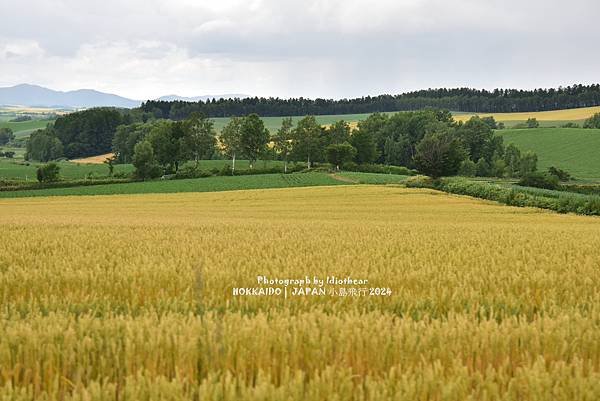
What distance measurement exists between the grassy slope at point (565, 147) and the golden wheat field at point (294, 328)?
118606mm

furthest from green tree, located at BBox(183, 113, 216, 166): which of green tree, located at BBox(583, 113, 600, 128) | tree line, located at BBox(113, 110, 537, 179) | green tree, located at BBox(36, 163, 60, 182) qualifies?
green tree, located at BBox(583, 113, 600, 128)

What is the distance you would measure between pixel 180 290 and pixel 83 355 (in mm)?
2727

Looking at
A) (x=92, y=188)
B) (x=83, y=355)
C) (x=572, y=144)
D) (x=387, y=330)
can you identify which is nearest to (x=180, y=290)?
(x=83, y=355)

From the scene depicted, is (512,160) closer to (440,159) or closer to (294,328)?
(440,159)

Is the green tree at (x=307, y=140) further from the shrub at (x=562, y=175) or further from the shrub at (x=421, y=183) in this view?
the shrub at (x=562, y=175)

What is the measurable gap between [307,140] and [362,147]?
51.4ft

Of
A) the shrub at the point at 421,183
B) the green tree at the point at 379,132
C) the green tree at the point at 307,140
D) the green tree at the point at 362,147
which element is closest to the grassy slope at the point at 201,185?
the shrub at the point at 421,183

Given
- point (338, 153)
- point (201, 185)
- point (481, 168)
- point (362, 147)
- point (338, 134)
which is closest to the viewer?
point (201, 185)

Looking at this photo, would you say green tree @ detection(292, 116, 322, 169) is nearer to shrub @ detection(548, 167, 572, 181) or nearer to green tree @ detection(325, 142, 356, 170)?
green tree @ detection(325, 142, 356, 170)

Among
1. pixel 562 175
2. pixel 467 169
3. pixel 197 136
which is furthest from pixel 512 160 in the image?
pixel 197 136

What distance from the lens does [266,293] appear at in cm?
656

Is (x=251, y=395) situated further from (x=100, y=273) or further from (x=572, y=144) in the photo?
(x=572, y=144)

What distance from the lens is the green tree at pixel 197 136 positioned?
118 meters

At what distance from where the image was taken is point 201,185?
3297 inches
